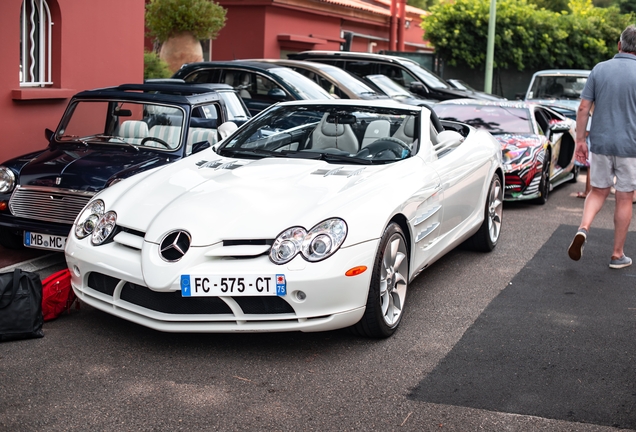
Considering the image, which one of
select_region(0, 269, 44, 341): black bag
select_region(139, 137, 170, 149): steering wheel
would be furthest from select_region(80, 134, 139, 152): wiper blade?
select_region(0, 269, 44, 341): black bag

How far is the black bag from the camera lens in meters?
4.92

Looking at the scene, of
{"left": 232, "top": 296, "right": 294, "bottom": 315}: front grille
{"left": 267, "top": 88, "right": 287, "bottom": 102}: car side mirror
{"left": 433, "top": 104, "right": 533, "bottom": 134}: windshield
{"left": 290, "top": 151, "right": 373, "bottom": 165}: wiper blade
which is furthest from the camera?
{"left": 267, "top": 88, "right": 287, "bottom": 102}: car side mirror

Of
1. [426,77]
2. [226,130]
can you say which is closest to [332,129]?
[226,130]

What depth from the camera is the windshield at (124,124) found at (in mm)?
7336

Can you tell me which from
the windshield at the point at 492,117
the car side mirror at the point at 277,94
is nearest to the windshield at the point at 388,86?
the windshield at the point at 492,117

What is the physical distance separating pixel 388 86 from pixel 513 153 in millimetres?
5566

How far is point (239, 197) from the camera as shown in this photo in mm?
5035

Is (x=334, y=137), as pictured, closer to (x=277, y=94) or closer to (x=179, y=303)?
(x=179, y=303)

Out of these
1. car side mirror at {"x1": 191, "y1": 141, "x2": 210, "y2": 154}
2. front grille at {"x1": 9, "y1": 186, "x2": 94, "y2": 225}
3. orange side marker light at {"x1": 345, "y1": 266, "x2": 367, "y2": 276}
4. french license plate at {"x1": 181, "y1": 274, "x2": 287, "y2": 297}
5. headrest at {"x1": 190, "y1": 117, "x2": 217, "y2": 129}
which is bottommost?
french license plate at {"x1": 181, "y1": 274, "x2": 287, "y2": 297}

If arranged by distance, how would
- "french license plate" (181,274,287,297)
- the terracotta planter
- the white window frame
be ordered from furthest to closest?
the terracotta planter, the white window frame, "french license plate" (181,274,287,297)

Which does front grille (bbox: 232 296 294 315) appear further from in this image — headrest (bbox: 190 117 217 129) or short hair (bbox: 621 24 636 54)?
short hair (bbox: 621 24 636 54)

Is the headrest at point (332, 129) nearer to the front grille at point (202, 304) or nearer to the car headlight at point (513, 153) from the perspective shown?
the front grille at point (202, 304)

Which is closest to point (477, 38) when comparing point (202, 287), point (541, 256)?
point (541, 256)

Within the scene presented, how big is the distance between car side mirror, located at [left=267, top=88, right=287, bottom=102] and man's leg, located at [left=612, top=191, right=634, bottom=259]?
5.38m
